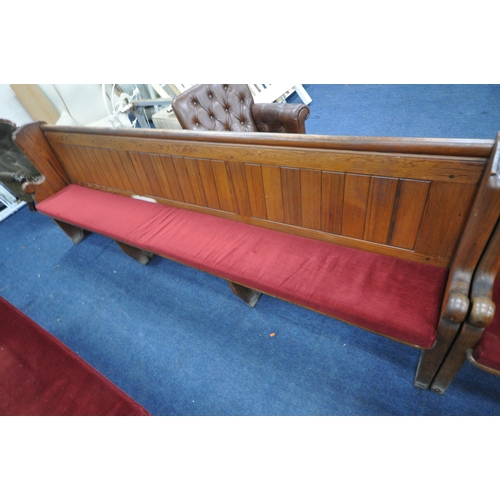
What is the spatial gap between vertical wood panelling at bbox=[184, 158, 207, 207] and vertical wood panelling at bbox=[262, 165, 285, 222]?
1.38 ft

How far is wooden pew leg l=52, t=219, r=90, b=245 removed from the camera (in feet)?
8.26

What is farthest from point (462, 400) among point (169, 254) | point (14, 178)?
point (14, 178)

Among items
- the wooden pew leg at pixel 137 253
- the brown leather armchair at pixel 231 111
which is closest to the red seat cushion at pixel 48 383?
the wooden pew leg at pixel 137 253

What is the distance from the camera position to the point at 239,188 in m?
1.56

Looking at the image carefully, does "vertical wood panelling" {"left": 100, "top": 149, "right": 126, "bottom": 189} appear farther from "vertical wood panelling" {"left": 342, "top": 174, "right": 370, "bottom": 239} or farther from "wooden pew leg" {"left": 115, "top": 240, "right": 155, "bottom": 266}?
"vertical wood panelling" {"left": 342, "top": 174, "right": 370, "bottom": 239}

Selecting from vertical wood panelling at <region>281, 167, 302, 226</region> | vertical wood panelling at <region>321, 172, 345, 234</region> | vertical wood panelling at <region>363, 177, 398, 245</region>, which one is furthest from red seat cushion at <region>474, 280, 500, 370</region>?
vertical wood panelling at <region>281, 167, 302, 226</region>

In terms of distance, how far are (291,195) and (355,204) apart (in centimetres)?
29

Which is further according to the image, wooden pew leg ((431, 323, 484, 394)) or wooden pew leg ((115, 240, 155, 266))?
wooden pew leg ((115, 240, 155, 266))

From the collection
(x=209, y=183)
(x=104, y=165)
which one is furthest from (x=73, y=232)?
(x=209, y=183)

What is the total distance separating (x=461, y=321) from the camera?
94 cm

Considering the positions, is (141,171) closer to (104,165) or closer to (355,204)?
(104,165)

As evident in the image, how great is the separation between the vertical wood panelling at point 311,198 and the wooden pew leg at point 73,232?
205cm

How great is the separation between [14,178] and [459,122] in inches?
161

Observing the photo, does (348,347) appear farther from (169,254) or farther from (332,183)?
(169,254)
